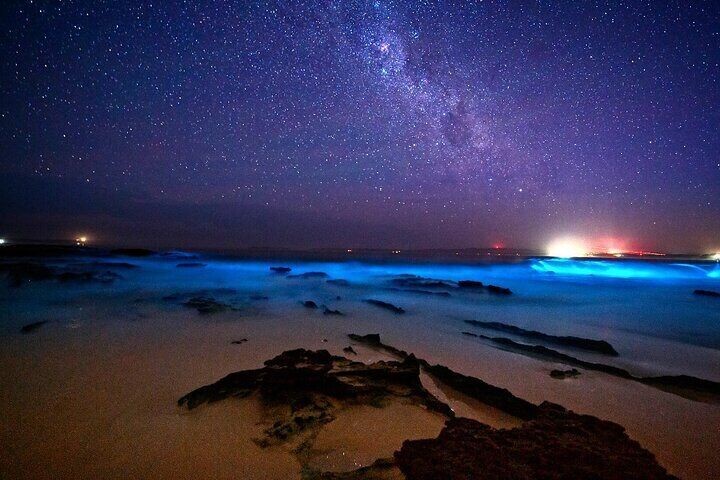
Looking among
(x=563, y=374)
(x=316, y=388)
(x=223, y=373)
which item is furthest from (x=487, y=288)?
(x=316, y=388)

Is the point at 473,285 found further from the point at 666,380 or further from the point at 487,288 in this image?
the point at 666,380

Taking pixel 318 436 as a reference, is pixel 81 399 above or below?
below

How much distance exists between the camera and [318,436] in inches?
98.8

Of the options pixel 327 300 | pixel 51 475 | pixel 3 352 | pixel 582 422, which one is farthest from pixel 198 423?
pixel 327 300

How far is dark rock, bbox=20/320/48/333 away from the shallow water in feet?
0.30

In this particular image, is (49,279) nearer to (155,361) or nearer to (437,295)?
(155,361)

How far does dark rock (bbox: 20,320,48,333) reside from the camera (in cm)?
588

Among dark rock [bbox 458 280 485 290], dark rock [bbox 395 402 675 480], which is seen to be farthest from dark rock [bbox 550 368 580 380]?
dark rock [bbox 458 280 485 290]

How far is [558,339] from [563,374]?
224 cm

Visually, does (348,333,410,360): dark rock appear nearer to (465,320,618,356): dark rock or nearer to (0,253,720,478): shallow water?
(0,253,720,478): shallow water

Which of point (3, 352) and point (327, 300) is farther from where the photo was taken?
point (327, 300)

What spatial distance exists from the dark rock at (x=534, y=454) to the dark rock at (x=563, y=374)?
8.12 ft

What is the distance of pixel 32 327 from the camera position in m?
6.10

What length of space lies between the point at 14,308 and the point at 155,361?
654 centimetres
